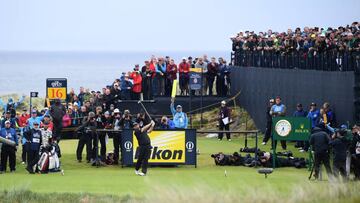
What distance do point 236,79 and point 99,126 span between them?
1311cm

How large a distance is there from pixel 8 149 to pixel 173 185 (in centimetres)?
942

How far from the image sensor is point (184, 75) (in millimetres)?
46438

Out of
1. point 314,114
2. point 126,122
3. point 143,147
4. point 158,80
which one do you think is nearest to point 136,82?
point 158,80

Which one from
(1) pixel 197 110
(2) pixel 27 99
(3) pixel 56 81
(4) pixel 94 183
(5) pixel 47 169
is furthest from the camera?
(2) pixel 27 99

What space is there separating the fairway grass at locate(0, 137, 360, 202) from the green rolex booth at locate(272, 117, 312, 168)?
112cm

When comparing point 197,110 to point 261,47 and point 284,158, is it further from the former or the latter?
point 284,158

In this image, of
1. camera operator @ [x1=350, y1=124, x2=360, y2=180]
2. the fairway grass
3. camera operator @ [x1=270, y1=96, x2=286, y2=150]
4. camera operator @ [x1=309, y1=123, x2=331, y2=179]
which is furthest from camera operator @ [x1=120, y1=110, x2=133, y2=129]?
camera operator @ [x1=350, y1=124, x2=360, y2=180]

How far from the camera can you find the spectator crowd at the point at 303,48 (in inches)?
1490

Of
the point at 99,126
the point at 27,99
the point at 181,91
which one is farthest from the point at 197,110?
the point at 27,99

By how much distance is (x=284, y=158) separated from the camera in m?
34.9

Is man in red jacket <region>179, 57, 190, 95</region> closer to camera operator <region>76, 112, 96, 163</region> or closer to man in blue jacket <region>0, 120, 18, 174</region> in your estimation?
camera operator <region>76, 112, 96, 163</region>

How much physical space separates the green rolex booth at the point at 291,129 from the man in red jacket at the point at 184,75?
37.3 feet

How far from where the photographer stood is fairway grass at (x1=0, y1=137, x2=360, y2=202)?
23.8 m

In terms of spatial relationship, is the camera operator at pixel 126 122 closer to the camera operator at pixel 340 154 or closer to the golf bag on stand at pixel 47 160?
the golf bag on stand at pixel 47 160
